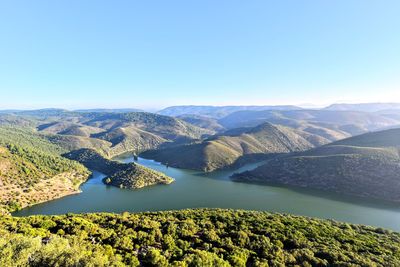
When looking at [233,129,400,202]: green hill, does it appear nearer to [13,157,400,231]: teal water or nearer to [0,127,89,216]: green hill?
[13,157,400,231]: teal water

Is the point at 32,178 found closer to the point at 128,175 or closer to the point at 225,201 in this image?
the point at 128,175

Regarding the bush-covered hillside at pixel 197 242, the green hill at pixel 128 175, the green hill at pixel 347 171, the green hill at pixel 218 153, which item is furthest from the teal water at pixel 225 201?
the green hill at pixel 218 153

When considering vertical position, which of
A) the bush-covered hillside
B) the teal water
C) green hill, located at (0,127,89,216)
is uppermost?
the bush-covered hillside

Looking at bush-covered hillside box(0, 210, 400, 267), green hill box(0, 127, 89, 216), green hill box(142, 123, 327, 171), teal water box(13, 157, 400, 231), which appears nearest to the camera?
bush-covered hillside box(0, 210, 400, 267)

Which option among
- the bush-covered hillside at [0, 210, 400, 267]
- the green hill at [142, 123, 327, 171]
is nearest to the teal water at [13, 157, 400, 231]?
the bush-covered hillside at [0, 210, 400, 267]

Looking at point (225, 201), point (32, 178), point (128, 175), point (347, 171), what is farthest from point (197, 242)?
point (347, 171)
